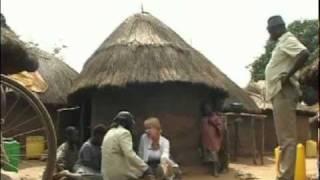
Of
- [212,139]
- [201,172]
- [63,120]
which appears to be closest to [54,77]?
[63,120]

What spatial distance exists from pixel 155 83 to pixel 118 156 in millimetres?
5972

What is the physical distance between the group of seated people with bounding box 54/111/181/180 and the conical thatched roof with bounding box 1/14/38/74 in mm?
2607

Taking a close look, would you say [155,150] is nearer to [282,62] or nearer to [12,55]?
[282,62]

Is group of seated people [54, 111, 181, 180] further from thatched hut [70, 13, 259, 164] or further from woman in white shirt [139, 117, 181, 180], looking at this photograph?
thatched hut [70, 13, 259, 164]

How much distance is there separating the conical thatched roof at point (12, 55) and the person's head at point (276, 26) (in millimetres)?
2333

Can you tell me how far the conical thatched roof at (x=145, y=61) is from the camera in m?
12.8

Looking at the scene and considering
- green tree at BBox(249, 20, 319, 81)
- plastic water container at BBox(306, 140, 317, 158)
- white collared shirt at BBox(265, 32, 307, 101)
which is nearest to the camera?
white collared shirt at BBox(265, 32, 307, 101)

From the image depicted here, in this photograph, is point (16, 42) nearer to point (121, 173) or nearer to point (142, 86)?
point (121, 173)

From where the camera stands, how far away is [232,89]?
57.8 ft

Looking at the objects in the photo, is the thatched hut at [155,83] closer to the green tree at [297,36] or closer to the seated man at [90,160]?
the seated man at [90,160]

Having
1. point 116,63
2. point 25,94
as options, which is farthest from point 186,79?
point 25,94

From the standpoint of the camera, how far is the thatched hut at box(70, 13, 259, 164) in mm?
12711

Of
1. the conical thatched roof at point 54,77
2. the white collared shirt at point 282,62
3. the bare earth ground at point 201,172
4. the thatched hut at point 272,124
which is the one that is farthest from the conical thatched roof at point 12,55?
the thatched hut at point 272,124

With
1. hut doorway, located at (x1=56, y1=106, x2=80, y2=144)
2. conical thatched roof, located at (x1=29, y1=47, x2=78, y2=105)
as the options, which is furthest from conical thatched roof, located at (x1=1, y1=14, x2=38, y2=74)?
conical thatched roof, located at (x1=29, y1=47, x2=78, y2=105)
